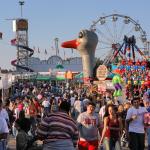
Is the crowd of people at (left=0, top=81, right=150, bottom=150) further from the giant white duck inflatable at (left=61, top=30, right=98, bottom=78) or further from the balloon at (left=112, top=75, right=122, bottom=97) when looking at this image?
the giant white duck inflatable at (left=61, top=30, right=98, bottom=78)

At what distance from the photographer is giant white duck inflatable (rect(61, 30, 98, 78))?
46156 mm

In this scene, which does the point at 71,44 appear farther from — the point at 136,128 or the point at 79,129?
the point at 79,129

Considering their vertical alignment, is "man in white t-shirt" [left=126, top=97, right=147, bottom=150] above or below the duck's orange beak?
below

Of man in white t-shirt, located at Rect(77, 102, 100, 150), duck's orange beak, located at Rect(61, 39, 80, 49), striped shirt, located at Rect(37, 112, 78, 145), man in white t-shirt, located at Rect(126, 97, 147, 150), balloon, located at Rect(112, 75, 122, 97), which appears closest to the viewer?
striped shirt, located at Rect(37, 112, 78, 145)

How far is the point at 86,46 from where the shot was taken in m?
46.4

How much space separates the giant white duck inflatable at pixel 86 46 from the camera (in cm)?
4616

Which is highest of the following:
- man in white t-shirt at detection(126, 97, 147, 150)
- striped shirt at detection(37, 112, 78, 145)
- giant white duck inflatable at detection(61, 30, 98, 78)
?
giant white duck inflatable at detection(61, 30, 98, 78)

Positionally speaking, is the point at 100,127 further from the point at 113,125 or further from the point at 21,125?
the point at 21,125

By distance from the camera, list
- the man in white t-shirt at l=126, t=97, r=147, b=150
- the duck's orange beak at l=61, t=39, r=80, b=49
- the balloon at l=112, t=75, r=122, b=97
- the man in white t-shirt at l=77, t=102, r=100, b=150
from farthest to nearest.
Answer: the duck's orange beak at l=61, t=39, r=80, b=49
the balloon at l=112, t=75, r=122, b=97
the man in white t-shirt at l=126, t=97, r=147, b=150
the man in white t-shirt at l=77, t=102, r=100, b=150

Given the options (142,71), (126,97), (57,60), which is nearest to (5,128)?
(126,97)

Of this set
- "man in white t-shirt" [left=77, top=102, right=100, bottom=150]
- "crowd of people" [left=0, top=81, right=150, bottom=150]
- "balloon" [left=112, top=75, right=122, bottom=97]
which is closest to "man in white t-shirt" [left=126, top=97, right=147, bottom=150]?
"crowd of people" [left=0, top=81, right=150, bottom=150]

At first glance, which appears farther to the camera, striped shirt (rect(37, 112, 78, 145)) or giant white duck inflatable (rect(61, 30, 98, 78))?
giant white duck inflatable (rect(61, 30, 98, 78))

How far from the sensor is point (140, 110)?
11.0 m

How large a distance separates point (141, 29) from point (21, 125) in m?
51.8
